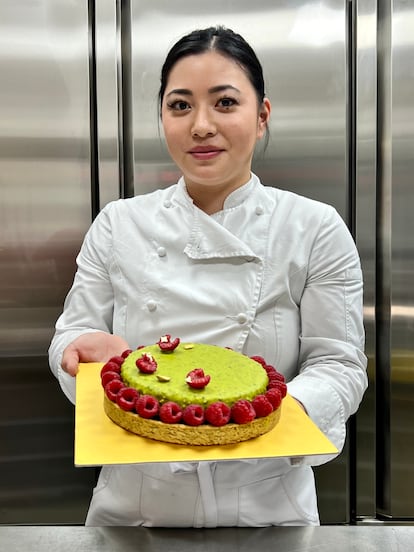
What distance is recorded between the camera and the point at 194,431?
37.0 inches

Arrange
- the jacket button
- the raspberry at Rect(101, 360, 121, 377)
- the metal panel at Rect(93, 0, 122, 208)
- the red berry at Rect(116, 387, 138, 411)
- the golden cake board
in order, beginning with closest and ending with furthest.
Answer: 1. the golden cake board
2. the red berry at Rect(116, 387, 138, 411)
3. the raspberry at Rect(101, 360, 121, 377)
4. the jacket button
5. the metal panel at Rect(93, 0, 122, 208)

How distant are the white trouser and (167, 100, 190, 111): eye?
762 millimetres

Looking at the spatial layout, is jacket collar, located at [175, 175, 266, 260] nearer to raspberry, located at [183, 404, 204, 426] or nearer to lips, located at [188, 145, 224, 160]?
lips, located at [188, 145, 224, 160]

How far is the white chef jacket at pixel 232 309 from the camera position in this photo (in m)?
1.24

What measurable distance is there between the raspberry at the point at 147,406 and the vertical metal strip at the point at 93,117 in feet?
3.47

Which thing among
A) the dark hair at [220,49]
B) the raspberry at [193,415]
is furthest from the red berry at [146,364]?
the dark hair at [220,49]

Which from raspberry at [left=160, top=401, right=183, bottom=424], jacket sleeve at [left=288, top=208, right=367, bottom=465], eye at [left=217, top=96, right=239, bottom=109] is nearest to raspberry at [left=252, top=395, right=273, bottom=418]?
raspberry at [left=160, top=401, right=183, bottom=424]

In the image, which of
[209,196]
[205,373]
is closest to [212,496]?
[205,373]

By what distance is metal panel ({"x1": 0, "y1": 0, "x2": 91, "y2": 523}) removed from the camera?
1.86 meters

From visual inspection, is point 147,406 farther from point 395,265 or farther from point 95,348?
point 395,265

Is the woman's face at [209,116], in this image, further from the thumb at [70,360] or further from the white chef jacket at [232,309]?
the thumb at [70,360]

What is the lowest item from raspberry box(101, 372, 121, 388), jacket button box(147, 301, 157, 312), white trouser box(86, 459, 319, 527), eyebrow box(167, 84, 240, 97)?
white trouser box(86, 459, 319, 527)

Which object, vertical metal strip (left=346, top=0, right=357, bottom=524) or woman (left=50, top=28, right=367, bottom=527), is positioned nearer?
woman (left=50, top=28, right=367, bottom=527)

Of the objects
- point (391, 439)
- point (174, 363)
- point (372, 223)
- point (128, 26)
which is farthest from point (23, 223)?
point (391, 439)
